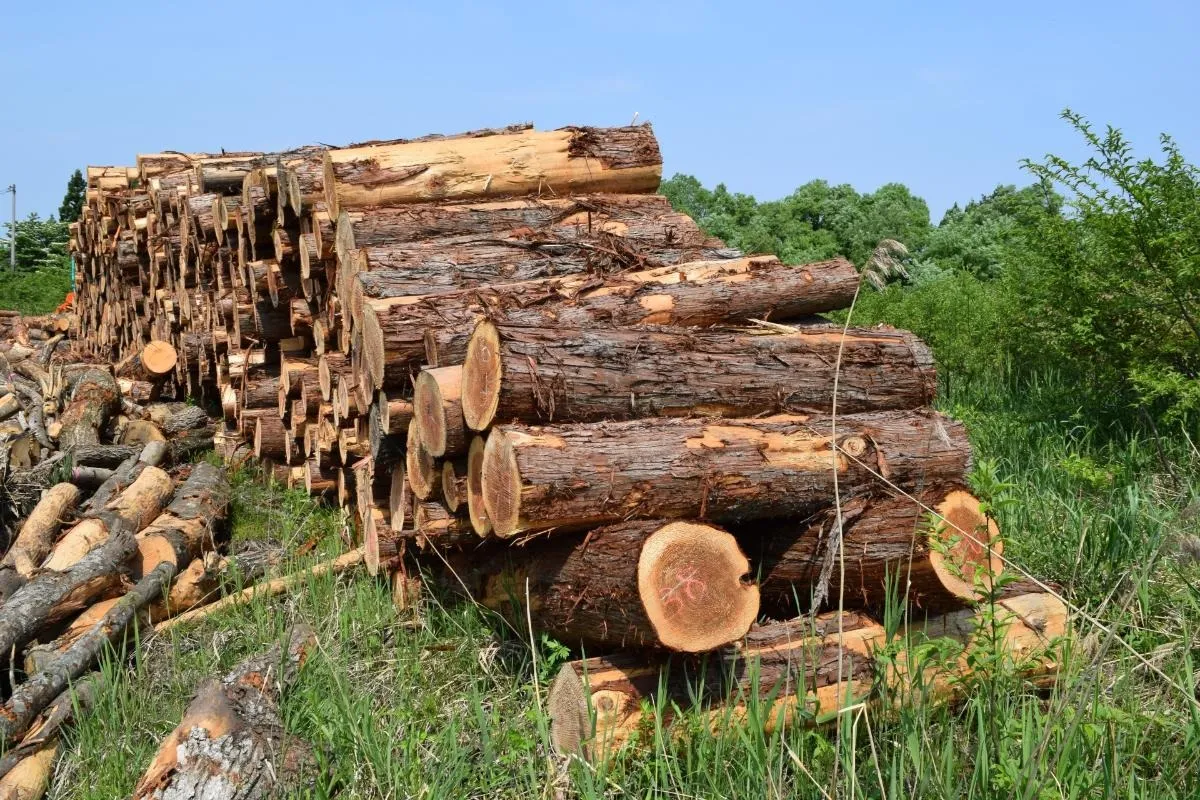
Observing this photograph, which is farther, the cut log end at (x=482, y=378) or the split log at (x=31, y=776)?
the split log at (x=31, y=776)

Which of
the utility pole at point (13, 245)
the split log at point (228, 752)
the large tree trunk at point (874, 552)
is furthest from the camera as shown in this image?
the utility pole at point (13, 245)

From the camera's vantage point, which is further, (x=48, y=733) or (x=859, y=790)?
(x=48, y=733)

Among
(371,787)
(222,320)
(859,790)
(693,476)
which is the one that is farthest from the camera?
(222,320)

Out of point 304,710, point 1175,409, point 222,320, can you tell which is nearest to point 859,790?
point 304,710

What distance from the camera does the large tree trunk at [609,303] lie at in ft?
16.5

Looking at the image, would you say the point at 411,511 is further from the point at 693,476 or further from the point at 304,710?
the point at 693,476

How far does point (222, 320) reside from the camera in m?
8.60

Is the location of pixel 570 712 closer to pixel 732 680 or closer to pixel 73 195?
pixel 732 680

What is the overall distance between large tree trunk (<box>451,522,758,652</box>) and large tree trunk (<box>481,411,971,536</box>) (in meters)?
0.15

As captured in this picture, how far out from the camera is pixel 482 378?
13.7 ft

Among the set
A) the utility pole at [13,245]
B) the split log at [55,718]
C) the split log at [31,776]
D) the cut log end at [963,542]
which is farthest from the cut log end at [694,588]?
the utility pole at [13,245]

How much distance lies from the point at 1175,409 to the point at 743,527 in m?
2.64

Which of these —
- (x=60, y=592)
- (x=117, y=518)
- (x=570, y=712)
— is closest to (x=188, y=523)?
(x=117, y=518)

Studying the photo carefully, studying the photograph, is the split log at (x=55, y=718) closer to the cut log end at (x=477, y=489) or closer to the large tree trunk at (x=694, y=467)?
the cut log end at (x=477, y=489)
